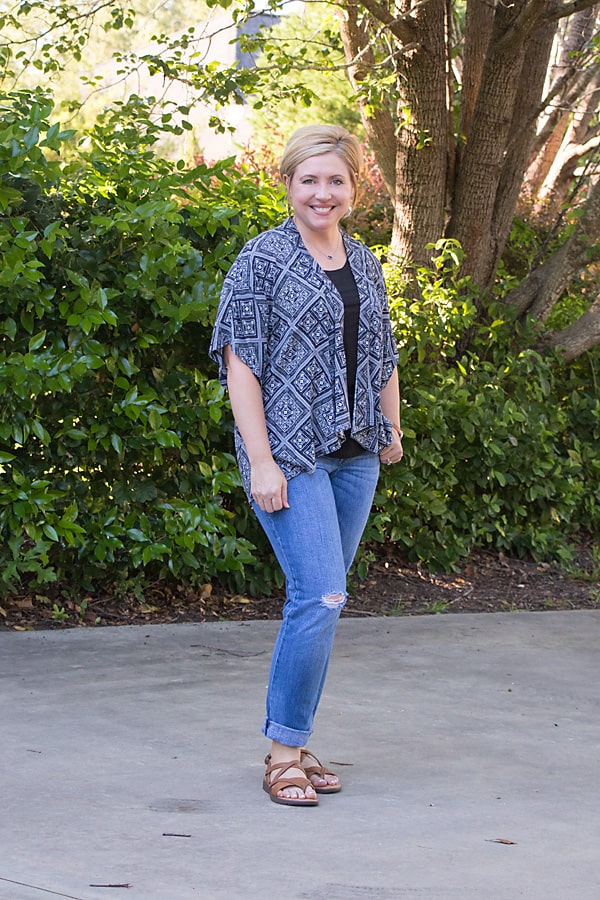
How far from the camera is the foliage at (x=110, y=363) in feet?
15.9

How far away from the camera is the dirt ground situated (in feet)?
17.3

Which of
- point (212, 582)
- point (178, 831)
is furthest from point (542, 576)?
point (178, 831)

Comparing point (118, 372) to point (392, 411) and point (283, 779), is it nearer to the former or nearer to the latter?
point (392, 411)

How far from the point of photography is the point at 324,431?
331 centimetres

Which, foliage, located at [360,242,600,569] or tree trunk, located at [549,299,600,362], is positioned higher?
tree trunk, located at [549,299,600,362]

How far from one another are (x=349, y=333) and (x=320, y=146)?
549mm

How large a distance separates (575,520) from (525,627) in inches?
73.0

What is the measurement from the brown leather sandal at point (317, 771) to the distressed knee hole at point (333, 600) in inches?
21.8

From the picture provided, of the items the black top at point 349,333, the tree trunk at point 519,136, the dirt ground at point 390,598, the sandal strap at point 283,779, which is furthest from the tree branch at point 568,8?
the sandal strap at point 283,779

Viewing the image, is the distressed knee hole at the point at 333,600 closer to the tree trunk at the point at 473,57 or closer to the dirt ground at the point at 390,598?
the dirt ground at the point at 390,598

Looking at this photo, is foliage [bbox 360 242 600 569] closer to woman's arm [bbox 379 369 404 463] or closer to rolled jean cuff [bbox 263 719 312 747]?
woman's arm [bbox 379 369 404 463]

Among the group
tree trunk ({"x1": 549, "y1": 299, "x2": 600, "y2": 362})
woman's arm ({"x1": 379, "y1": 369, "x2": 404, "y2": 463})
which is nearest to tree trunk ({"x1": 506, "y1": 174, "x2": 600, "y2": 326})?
tree trunk ({"x1": 549, "y1": 299, "x2": 600, "y2": 362})

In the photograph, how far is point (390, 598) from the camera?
235 inches

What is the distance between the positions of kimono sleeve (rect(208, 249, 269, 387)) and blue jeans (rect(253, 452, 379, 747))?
365 mm
